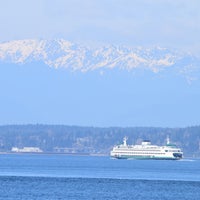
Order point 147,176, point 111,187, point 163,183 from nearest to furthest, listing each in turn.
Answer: point 111,187 → point 163,183 → point 147,176

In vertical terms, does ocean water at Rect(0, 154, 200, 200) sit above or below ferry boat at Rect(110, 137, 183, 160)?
below

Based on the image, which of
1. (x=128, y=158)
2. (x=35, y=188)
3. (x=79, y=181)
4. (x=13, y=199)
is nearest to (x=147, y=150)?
(x=128, y=158)

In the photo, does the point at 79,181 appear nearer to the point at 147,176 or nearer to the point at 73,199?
the point at 147,176

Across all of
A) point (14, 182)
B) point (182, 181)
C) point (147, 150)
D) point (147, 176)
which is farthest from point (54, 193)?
point (147, 150)

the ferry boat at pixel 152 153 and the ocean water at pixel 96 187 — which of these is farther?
the ferry boat at pixel 152 153

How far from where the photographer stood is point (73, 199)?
265ft

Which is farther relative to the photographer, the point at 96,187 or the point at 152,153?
the point at 152,153

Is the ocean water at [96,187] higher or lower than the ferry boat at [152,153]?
lower

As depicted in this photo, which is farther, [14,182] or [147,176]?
[147,176]

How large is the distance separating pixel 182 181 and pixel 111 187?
1381 cm

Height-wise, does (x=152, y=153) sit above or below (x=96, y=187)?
above

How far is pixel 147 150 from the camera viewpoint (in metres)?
198

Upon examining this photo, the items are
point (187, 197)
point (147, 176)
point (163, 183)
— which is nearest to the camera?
point (187, 197)

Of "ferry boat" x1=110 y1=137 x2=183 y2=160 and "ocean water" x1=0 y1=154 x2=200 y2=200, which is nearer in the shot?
"ocean water" x1=0 y1=154 x2=200 y2=200
